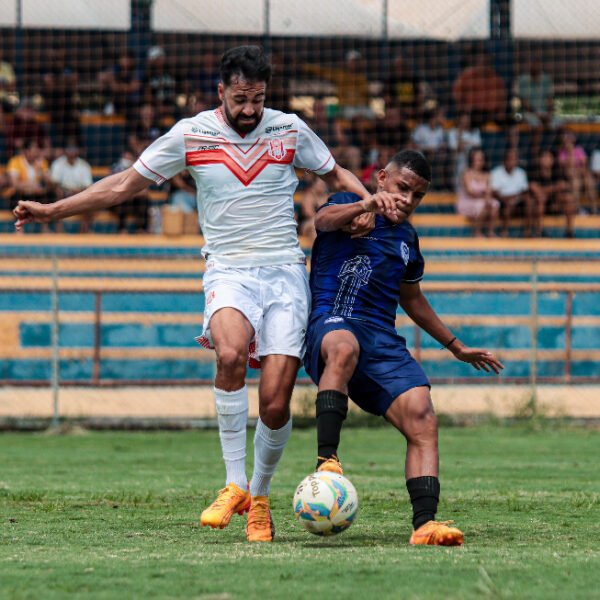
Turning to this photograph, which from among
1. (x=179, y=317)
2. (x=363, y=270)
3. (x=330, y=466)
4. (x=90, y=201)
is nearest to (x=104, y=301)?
(x=179, y=317)

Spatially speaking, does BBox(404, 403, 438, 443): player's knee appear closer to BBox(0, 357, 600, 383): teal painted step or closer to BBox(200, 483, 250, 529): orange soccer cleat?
BBox(200, 483, 250, 529): orange soccer cleat

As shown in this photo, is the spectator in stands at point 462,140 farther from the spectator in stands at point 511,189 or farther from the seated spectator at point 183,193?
the seated spectator at point 183,193

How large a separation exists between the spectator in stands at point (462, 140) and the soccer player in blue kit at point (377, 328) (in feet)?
44.0

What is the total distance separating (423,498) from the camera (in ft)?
19.9

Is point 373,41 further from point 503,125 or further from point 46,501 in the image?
point 46,501

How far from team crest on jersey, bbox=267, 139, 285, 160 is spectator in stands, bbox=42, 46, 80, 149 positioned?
13594 millimetres

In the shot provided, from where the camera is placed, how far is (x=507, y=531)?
652cm

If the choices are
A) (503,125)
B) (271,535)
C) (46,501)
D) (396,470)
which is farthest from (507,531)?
(503,125)

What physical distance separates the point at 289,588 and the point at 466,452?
793cm

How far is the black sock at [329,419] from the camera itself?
595cm

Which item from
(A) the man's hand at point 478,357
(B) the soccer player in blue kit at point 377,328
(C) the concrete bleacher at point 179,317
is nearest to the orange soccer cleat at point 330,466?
(B) the soccer player in blue kit at point 377,328

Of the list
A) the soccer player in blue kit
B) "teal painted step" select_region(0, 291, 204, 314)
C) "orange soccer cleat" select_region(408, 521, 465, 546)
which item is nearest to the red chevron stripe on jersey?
the soccer player in blue kit

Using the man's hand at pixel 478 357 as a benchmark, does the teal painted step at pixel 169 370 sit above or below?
below

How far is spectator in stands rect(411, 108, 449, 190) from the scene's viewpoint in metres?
20.3
